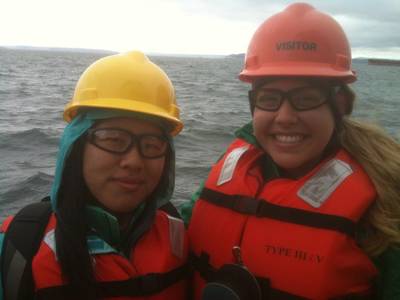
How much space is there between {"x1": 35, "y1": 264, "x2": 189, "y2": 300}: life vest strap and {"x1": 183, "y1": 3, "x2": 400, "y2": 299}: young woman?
31cm

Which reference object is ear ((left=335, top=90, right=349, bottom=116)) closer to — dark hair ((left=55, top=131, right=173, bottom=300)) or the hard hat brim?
the hard hat brim

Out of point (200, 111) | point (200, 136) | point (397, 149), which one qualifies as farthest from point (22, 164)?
point (200, 111)

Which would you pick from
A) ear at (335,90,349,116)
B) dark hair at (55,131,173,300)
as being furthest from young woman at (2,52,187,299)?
ear at (335,90,349,116)

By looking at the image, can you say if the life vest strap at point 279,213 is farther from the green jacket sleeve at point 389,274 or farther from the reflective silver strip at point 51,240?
the reflective silver strip at point 51,240

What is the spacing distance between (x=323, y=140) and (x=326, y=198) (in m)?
0.34

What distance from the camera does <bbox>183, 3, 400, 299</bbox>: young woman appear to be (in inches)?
95.9

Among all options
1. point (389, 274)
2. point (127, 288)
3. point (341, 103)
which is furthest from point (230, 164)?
point (389, 274)

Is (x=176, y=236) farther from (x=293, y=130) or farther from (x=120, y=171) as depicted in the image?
(x=293, y=130)

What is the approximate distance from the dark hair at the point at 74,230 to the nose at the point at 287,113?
1113 millimetres

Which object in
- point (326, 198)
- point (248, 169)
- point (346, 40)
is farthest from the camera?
point (248, 169)

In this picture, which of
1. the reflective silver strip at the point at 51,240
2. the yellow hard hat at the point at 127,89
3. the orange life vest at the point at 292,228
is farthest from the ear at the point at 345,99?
the reflective silver strip at the point at 51,240

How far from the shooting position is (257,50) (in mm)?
2885

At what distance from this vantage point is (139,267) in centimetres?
256

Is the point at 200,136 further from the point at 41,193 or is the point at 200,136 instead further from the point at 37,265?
the point at 37,265
